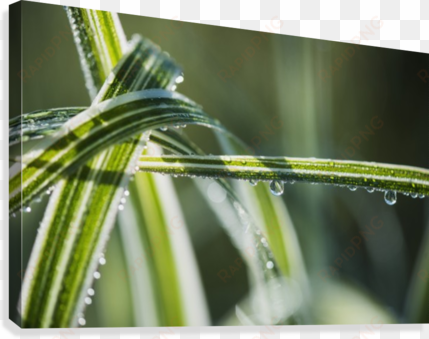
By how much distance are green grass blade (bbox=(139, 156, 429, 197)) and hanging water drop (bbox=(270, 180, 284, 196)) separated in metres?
0.08

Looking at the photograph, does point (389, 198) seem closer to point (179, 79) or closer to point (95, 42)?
point (179, 79)

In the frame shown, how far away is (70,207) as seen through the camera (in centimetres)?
140

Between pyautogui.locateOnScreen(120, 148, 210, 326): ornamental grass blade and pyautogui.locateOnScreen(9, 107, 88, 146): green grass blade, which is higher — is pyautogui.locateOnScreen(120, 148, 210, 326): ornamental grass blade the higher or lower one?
the lower one

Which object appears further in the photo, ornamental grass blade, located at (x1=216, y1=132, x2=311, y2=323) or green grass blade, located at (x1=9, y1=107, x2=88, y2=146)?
ornamental grass blade, located at (x1=216, y1=132, x2=311, y2=323)

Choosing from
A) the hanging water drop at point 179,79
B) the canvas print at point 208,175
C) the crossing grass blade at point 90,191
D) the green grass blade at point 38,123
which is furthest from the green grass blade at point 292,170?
the hanging water drop at point 179,79

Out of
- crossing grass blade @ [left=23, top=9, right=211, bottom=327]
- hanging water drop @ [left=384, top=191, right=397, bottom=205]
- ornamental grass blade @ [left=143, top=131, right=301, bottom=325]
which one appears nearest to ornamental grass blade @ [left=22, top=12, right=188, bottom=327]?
crossing grass blade @ [left=23, top=9, right=211, bottom=327]

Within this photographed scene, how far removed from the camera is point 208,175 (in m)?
1.67

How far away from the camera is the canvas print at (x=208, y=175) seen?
1501mm

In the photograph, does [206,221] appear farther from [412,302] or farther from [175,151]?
[412,302]

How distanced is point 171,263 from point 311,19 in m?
1.35

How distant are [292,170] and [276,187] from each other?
0.16 m

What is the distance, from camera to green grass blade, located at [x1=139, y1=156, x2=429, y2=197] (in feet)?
5.31

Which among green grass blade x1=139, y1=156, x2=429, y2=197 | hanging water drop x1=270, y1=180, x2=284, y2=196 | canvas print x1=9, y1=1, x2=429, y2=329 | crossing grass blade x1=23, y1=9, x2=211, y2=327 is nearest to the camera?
crossing grass blade x1=23, y1=9, x2=211, y2=327

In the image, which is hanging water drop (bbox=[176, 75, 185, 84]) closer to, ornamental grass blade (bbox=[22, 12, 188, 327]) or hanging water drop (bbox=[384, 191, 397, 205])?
ornamental grass blade (bbox=[22, 12, 188, 327])
